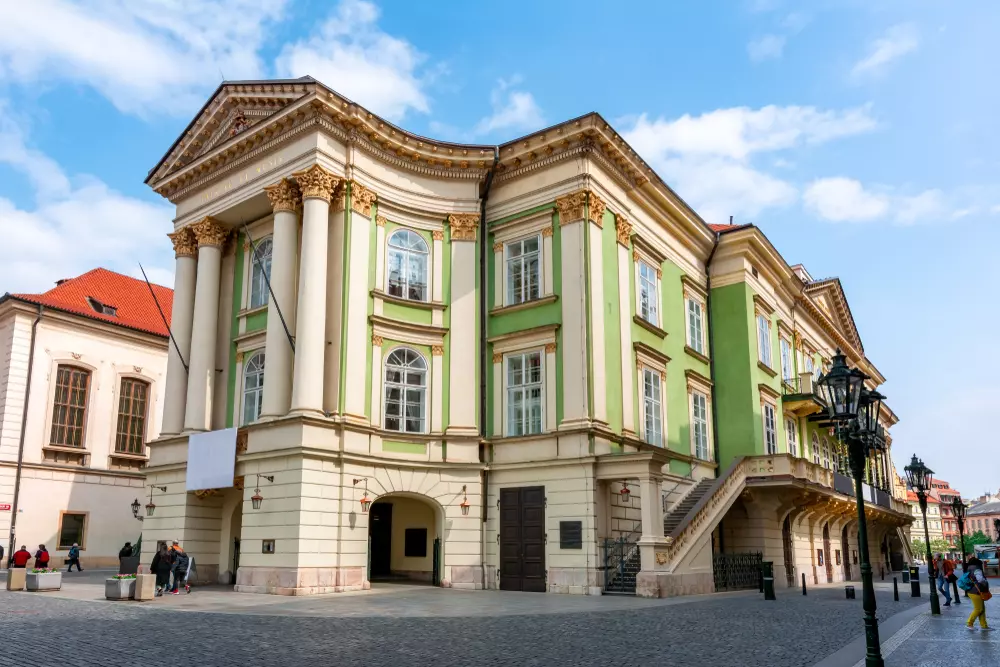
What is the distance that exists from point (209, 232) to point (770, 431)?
22933 mm

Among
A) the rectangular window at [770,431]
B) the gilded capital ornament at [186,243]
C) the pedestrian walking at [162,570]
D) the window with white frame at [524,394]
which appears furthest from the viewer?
the rectangular window at [770,431]

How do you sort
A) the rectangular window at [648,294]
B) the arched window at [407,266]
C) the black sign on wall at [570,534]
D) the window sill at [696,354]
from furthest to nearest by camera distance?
the window sill at [696,354]
the rectangular window at [648,294]
the arched window at [407,266]
the black sign on wall at [570,534]

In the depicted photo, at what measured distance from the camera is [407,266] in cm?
2708

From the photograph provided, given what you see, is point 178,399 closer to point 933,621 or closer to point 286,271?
point 286,271

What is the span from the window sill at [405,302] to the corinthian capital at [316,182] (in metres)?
3.12

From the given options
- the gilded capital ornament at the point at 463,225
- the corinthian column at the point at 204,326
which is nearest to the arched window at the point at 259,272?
the corinthian column at the point at 204,326

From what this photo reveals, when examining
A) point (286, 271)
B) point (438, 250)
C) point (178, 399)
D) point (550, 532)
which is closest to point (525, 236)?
point (438, 250)

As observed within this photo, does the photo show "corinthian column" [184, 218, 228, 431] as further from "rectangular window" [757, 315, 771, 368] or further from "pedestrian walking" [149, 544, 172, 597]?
"rectangular window" [757, 315, 771, 368]

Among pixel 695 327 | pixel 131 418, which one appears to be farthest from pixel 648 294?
pixel 131 418

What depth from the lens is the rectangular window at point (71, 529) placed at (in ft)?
121

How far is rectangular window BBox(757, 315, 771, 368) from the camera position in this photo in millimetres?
35125

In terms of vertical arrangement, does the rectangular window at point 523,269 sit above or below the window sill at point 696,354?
above

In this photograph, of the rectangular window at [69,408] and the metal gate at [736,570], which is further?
the rectangular window at [69,408]

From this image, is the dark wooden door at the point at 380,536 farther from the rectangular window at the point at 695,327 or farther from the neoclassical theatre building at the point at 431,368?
the rectangular window at the point at 695,327
